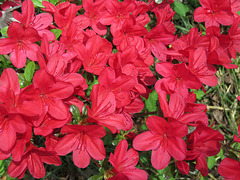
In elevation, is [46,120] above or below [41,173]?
above

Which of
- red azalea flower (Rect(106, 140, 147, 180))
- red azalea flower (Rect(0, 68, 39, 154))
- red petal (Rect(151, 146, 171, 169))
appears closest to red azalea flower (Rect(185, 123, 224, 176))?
red petal (Rect(151, 146, 171, 169))

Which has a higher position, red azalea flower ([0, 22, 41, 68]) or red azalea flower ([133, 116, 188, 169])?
red azalea flower ([0, 22, 41, 68])

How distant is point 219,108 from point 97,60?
5.49ft

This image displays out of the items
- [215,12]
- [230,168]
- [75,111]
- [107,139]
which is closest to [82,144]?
[75,111]

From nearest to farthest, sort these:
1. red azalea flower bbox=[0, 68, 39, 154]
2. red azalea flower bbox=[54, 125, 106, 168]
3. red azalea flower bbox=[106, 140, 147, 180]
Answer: red azalea flower bbox=[0, 68, 39, 154] < red azalea flower bbox=[54, 125, 106, 168] < red azalea flower bbox=[106, 140, 147, 180]

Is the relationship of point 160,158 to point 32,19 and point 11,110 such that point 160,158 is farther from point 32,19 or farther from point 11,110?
point 32,19

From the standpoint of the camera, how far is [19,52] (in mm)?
1427

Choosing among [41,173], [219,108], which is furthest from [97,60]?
[219,108]

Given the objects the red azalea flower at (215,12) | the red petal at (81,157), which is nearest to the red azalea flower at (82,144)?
the red petal at (81,157)

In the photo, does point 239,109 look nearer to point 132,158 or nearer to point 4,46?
point 132,158

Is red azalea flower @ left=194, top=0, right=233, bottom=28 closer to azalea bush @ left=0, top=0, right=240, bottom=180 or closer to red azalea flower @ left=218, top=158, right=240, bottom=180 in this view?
azalea bush @ left=0, top=0, right=240, bottom=180

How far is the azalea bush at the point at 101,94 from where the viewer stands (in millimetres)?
1159

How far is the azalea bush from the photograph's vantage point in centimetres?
116

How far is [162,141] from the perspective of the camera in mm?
1364
